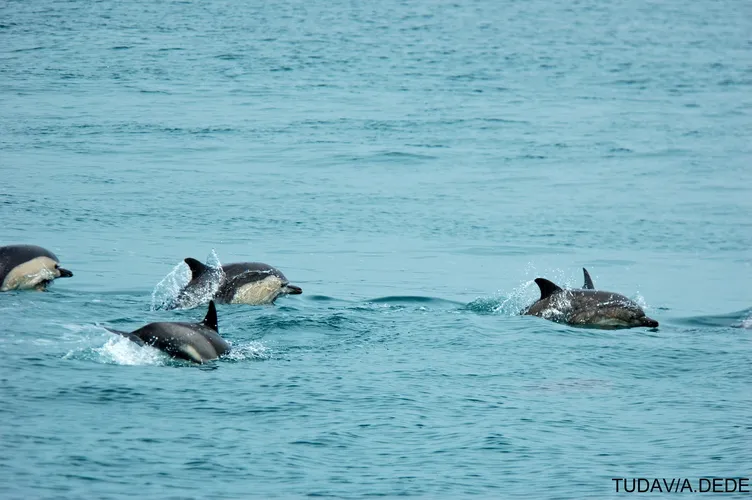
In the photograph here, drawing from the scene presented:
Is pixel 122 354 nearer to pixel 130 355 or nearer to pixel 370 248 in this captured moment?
pixel 130 355

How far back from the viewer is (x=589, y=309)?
17.8 meters

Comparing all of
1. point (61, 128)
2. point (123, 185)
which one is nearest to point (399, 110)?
point (61, 128)

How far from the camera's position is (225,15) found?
59688mm

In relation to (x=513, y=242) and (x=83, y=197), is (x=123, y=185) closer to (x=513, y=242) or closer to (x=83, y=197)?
(x=83, y=197)

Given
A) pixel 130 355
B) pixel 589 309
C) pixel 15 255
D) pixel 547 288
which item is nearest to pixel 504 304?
pixel 547 288

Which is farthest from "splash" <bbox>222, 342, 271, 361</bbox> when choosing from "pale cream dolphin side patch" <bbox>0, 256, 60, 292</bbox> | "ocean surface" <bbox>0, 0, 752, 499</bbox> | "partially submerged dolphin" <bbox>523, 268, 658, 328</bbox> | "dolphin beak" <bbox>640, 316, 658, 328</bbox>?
"dolphin beak" <bbox>640, 316, 658, 328</bbox>

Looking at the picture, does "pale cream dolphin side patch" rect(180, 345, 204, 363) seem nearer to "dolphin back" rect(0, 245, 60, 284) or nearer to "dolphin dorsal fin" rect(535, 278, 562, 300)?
"dolphin back" rect(0, 245, 60, 284)

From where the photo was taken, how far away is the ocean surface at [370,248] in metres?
11.9

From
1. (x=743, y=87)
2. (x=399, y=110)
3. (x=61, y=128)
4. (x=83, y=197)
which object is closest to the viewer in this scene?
(x=83, y=197)

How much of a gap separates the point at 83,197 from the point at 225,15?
112ft

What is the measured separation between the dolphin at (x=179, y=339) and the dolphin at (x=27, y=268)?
15.5ft

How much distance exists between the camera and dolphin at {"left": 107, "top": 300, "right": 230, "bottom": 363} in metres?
14.0

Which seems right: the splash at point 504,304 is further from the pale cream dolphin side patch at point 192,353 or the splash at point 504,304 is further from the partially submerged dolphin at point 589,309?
the pale cream dolphin side patch at point 192,353

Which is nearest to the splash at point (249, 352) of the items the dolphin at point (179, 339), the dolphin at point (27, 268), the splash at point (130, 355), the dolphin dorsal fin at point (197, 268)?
the dolphin at point (179, 339)
